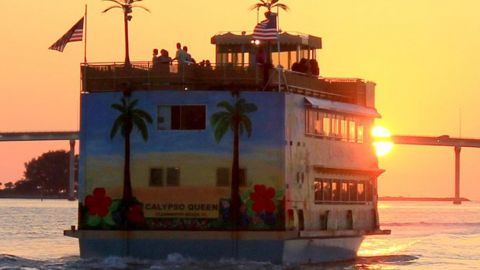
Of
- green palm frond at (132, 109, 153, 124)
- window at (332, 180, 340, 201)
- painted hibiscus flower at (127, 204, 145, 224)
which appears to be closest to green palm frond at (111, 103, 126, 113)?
green palm frond at (132, 109, 153, 124)

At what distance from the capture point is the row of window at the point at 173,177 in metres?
43.4

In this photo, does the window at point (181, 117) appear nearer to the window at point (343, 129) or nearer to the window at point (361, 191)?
the window at point (343, 129)

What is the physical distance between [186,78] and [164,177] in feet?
8.31


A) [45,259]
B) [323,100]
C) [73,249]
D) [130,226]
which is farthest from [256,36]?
[73,249]

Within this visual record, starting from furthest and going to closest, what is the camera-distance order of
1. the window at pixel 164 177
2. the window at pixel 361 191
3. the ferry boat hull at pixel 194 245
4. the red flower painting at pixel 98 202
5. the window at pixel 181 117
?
1. the window at pixel 361 191
2. the red flower painting at pixel 98 202
3. the window at pixel 164 177
4. the window at pixel 181 117
5. the ferry boat hull at pixel 194 245

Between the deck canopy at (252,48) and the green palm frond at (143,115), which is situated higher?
the deck canopy at (252,48)

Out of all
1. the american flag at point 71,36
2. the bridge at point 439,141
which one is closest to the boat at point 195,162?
the american flag at point 71,36

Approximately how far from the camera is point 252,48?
48250mm

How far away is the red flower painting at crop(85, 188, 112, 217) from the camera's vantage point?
44.1 metres

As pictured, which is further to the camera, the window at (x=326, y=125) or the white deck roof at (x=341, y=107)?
the window at (x=326, y=125)

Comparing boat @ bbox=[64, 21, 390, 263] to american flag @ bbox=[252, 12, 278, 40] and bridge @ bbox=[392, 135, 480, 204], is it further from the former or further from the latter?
Answer: bridge @ bbox=[392, 135, 480, 204]

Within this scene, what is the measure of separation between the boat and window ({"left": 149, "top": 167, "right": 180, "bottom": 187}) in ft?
0.08

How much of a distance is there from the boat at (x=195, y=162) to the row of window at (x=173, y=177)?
0.08 feet

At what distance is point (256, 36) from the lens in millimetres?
44938
